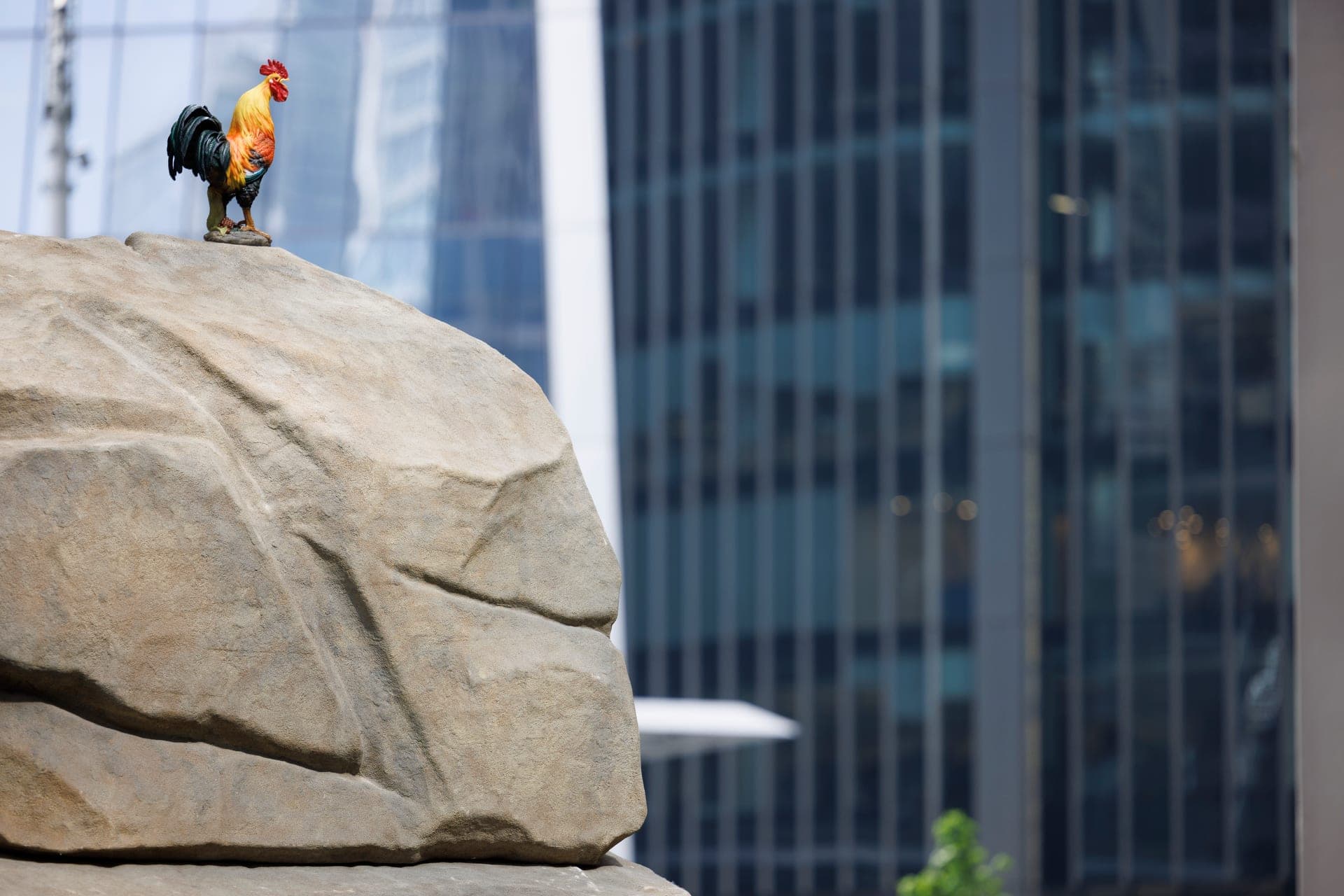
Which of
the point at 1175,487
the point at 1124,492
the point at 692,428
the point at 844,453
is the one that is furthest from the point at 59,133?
the point at 1175,487

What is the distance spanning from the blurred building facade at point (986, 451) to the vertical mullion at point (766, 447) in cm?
5

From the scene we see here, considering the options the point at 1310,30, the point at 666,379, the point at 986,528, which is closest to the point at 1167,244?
the point at 986,528

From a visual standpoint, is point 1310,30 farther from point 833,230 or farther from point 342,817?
point 833,230

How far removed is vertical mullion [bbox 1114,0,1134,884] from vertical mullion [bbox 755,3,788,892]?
551cm

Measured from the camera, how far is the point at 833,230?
2792 cm

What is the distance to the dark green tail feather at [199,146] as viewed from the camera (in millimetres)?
5922

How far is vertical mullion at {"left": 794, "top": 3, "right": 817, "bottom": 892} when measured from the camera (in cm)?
2708

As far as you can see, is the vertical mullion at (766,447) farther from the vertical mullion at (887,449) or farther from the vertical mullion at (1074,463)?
the vertical mullion at (1074,463)

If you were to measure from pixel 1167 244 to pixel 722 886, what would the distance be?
1258cm

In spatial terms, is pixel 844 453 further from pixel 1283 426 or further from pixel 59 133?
pixel 59 133

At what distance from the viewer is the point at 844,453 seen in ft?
90.1

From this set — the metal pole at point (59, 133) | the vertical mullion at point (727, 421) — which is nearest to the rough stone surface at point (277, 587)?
the metal pole at point (59, 133)

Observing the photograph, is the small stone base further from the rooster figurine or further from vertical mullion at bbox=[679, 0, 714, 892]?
vertical mullion at bbox=[679, 0, 714, 892]

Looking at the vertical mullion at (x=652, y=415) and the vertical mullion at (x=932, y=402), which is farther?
the vertical mullion at (x=652, y=415)
